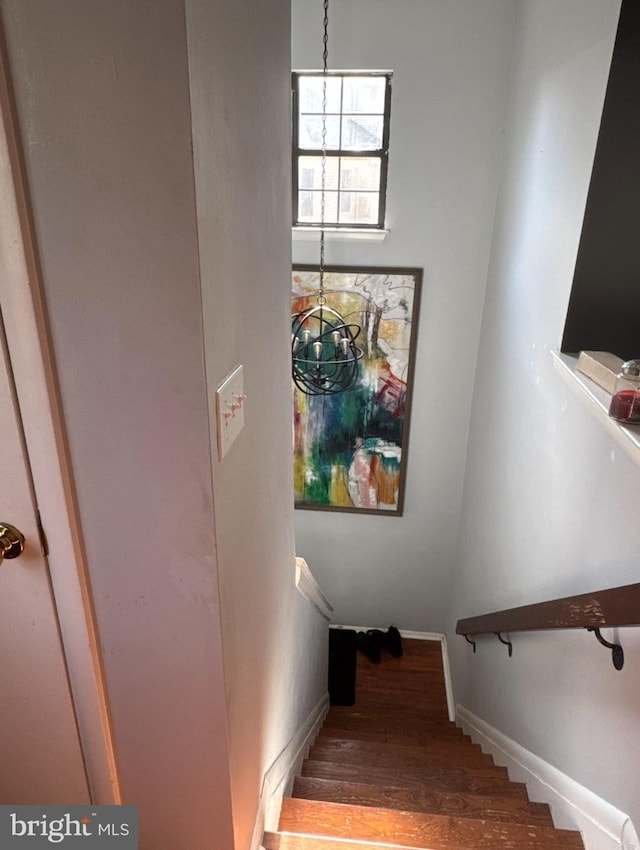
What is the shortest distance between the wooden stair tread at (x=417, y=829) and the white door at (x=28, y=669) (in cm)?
77

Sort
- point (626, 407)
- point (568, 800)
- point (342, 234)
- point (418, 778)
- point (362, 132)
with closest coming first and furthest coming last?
point (626, 407), point (568, 800), point (418, 778), point (362, 132), point (342, 234)

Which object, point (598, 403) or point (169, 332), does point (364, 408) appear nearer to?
point (598, 403)

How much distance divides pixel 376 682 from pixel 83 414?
358cm

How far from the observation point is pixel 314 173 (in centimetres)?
326

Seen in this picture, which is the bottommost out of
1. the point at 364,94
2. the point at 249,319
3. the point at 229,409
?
the point at 229,409

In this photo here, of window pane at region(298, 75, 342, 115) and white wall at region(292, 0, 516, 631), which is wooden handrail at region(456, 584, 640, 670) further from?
window pane at region(298, 75, 342, 115)

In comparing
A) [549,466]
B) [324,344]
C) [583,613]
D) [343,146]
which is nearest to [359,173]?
[343,146]

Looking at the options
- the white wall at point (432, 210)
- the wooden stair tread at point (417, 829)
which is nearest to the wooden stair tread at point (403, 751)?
the wooden stair tread at point (417, 829)

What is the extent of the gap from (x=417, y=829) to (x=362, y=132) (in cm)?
310

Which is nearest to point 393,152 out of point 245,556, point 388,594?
point 245,556

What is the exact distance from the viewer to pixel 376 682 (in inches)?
155

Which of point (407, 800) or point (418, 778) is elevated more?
point (407, 800)

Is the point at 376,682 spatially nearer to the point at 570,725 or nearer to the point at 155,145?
the point at 570,725

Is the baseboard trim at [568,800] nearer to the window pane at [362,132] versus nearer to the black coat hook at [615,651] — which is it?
the black coat hook at [615,651]
